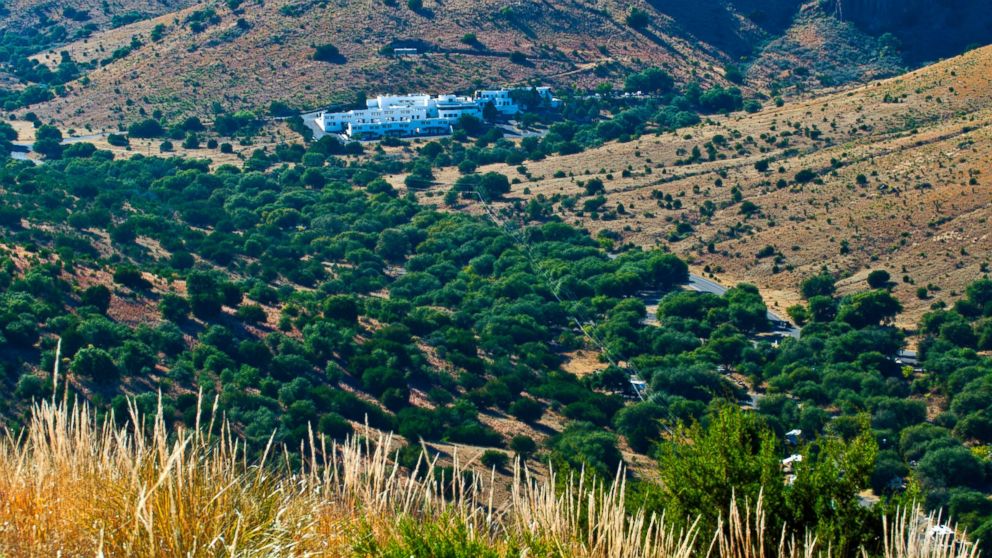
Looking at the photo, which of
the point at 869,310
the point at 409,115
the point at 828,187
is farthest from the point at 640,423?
the point at 409,115

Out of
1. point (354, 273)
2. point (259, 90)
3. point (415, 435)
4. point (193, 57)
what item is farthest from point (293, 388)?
point (193, 57)

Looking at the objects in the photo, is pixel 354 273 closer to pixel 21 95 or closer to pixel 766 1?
pixel 21 95

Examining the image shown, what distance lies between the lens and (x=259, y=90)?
84.6 metres

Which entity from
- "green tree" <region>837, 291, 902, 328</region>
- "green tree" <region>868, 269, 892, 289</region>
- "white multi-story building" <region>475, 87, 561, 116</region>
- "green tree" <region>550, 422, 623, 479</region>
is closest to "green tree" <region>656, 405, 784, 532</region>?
"green tree" <region>550, 422, 623, 479</region>

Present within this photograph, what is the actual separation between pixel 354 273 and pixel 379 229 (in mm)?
8513

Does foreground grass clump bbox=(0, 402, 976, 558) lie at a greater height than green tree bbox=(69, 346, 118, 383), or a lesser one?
greater

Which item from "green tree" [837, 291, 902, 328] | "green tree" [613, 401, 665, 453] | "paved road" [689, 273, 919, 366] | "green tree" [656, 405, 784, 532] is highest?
"green tree" [656, 405, 784, 532]

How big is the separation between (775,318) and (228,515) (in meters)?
43.2

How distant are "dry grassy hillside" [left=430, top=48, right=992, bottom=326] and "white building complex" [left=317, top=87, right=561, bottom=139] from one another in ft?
36.9

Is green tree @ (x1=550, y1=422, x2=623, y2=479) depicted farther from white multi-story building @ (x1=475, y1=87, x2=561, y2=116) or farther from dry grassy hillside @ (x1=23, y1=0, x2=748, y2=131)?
dry grassy hillside @ (x1=23, y1=0, x2=748, y2=131)

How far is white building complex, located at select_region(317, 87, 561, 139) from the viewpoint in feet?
263

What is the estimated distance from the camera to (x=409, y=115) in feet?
266

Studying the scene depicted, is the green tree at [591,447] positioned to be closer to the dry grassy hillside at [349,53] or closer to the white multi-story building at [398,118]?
the white multi-story building at [398,118]

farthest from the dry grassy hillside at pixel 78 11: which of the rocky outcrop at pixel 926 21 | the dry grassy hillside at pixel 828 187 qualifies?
the rocky outcrop at pixel 926 21
